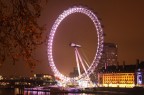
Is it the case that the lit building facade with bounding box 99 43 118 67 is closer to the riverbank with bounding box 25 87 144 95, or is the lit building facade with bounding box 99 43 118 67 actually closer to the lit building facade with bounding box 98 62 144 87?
the lit building facade with bounding box 98 62 144 87

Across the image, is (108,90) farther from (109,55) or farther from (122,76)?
(109,55)

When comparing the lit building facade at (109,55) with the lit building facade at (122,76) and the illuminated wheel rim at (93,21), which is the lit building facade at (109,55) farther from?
the illuminated wheel rim at (93,21)

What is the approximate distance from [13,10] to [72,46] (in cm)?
5908

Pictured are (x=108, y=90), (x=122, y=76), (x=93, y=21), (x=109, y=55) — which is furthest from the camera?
(x=109, y=55)

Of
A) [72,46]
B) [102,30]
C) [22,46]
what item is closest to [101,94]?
[72,46]

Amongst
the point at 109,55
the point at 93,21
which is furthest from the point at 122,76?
the point at 109,55

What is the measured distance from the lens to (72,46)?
65562mm

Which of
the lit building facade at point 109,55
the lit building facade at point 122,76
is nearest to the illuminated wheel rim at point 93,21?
the lit building facade at point 122,76

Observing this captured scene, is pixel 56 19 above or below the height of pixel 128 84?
above

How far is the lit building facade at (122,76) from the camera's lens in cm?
9788

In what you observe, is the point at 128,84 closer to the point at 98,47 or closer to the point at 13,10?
the point at 98,47

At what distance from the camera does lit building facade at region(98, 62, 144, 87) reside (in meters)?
97.9

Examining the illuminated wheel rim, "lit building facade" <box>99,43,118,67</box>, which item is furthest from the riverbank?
"lit building facade" <box>99,43,118,67</box>

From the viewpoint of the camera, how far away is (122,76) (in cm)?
10344
